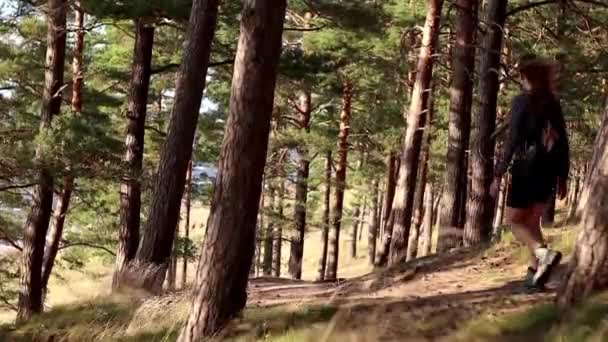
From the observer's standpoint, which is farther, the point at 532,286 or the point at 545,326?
the point at 532,286

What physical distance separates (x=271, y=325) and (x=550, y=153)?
2.39 m

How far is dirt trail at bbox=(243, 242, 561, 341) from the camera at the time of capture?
16.0ft

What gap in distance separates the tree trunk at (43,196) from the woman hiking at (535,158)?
27.6 feet

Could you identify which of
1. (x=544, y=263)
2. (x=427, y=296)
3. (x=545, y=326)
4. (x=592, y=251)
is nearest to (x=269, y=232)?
(x=427, y=296)

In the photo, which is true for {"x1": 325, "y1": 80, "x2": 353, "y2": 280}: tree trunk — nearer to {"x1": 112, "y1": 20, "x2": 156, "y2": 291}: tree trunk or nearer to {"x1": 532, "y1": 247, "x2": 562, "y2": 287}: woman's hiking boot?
{"x1": 112, "y1": 20, "x2": 156, "y2": 291}: tree trunk

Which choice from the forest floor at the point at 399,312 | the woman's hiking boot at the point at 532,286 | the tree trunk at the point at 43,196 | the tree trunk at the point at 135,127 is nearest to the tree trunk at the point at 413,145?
the tree trunk at the point at 135,127

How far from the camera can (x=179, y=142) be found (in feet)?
29.9

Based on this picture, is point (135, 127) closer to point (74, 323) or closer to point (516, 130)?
point (74, 323)

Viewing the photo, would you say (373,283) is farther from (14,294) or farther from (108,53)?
(14,294)

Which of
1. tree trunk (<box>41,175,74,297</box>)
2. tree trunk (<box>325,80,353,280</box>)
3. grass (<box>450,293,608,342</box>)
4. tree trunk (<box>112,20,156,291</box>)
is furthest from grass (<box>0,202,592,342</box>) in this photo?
tree trunk (<box>325,80,353,280</box>)

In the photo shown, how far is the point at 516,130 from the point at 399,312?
1.55m

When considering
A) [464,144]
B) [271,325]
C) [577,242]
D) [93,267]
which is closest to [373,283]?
[271,325]

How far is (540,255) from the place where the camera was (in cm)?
514

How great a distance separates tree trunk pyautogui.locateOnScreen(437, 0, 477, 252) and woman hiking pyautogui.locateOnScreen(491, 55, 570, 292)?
5.61m
